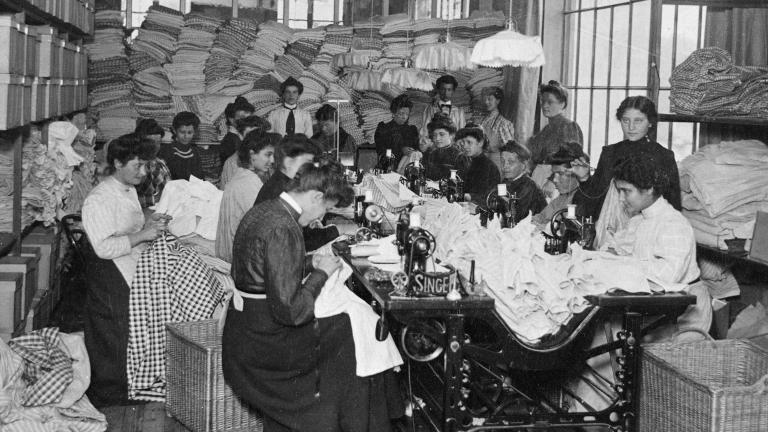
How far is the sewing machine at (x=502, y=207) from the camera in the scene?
5.75 m

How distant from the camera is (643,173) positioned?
4.61 meters

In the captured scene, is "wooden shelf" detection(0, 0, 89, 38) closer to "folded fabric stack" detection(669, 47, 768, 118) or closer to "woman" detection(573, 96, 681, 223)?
"woman" detection(573, 96, 681, 223)

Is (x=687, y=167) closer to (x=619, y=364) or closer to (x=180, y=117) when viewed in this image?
(x=619, y=364)

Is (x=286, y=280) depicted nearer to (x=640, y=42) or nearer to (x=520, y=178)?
(x=520, y=178)

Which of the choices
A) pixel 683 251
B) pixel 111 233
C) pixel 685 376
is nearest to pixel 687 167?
pixel 683 251

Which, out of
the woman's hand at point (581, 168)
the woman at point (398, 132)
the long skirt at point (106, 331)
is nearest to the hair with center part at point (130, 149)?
the long skirt at point (106, 331)

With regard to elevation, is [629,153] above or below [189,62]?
below

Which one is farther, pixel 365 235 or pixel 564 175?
pixel 564 175

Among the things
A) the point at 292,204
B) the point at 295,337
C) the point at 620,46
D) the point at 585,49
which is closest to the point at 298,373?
the point at 295,337

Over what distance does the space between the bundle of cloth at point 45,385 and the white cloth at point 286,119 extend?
5954mm

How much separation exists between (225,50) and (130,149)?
570cm

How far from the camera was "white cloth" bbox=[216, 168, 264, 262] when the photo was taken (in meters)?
5.91

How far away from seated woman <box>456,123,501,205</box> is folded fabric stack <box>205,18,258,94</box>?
3.86 meters

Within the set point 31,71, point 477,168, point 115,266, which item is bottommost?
point 115,266
